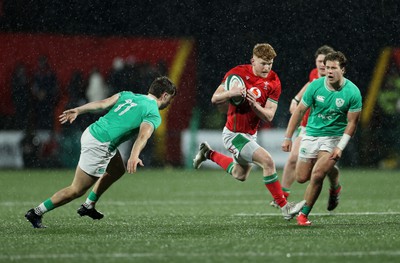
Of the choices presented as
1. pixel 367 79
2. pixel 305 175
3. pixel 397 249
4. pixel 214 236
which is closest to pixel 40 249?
pixel 214 236

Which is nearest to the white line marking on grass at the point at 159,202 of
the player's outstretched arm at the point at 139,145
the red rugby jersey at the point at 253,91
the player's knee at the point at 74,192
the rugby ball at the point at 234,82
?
the red rugby jersey at the point at 253,91

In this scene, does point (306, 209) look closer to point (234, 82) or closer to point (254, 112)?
point (254, 112)

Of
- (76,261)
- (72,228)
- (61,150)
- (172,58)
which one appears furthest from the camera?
(172,58)

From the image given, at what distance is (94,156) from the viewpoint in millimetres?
8914

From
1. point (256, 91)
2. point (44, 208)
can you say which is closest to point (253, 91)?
point (256, 91)

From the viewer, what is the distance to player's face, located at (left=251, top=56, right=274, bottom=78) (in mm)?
9875

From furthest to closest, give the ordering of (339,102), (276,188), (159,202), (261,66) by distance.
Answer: (159,202)
(261,66)
(276,188)
(339,102)

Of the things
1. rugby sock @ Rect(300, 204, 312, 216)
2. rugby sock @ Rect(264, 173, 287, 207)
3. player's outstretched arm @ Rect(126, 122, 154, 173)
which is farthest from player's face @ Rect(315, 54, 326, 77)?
player's outstretched arm @ Rect(126, 122, 154, 173)

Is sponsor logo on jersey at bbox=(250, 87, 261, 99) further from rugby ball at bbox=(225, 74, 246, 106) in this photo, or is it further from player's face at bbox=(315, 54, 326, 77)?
player's face at bbox=(315, 54, 326, 77)

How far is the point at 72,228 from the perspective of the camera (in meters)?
8.98

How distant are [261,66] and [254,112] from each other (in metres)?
0.51

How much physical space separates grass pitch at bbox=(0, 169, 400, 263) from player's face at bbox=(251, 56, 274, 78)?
5.29 ft

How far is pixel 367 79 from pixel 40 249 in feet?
54.4

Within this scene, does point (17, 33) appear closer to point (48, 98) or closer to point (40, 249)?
point (48, 98)
